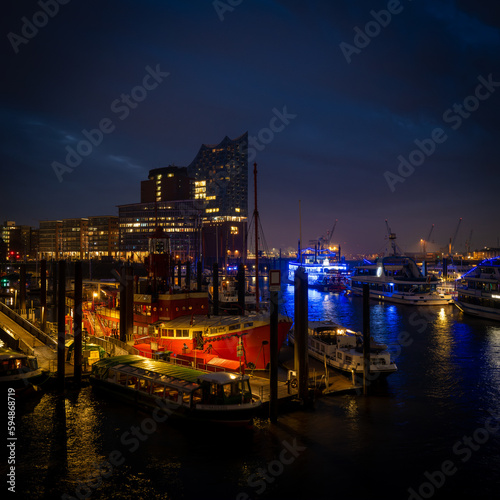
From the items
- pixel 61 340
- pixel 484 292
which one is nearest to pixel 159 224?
pixel 484 292

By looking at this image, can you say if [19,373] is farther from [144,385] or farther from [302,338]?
[302,338]

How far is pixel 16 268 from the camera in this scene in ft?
496

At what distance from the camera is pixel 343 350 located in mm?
30234

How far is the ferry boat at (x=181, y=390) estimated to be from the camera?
789 inches

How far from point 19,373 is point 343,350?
910 inches

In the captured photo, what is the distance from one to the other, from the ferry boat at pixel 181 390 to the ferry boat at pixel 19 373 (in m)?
4.00

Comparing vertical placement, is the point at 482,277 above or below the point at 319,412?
above

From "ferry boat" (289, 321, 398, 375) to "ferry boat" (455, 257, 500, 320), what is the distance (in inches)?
1464

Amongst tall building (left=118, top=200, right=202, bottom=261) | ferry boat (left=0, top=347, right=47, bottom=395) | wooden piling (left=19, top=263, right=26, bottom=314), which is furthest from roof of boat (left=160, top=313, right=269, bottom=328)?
tall building (left=118, top=200, right=202, bottom=261)

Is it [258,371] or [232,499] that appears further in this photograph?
[258,371]

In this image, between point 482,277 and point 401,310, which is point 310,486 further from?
point 401,310

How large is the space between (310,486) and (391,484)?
11.6 ft

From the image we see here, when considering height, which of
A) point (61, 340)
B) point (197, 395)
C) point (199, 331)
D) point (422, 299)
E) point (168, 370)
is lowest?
point (422, 299)

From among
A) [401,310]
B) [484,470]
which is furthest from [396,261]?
[484,470]
